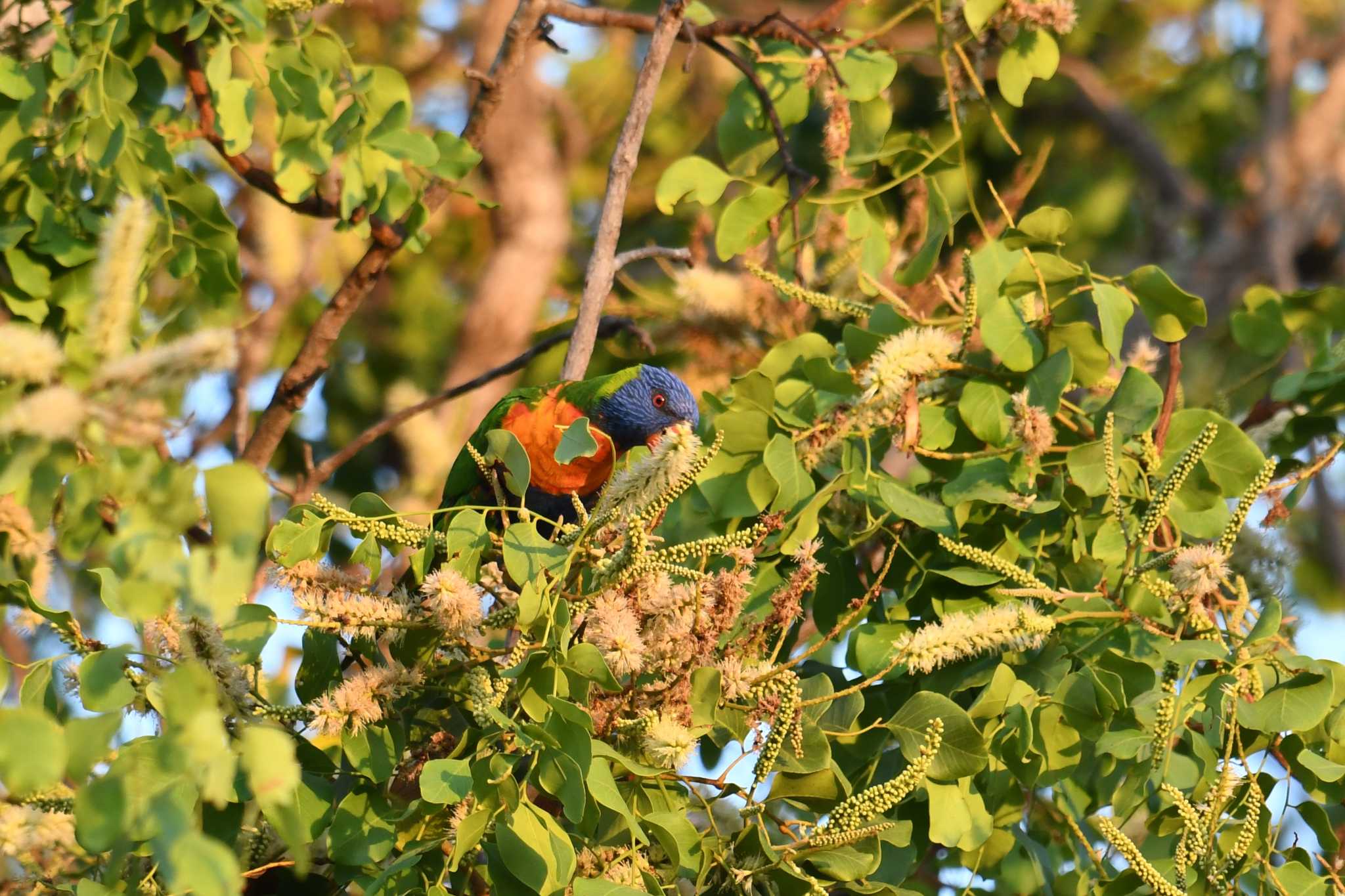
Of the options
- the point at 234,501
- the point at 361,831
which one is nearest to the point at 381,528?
the point at 361,831

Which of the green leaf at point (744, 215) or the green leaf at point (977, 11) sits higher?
the green leaf at point (977, 11)

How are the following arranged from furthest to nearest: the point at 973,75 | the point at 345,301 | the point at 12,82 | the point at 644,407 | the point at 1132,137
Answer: the point at 1132,137 → the point at 644,407 → the point at 345,301 → the point at 973,75 → the point at 12,82

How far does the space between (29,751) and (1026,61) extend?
7.13 feet

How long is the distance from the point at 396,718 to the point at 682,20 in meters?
1.50

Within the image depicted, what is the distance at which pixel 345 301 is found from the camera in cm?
258

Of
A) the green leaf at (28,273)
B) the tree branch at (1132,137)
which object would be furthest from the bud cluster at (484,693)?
the tree branch at (1132,137)

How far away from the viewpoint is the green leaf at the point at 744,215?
2.50 meters

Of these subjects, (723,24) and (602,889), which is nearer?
(602,889)

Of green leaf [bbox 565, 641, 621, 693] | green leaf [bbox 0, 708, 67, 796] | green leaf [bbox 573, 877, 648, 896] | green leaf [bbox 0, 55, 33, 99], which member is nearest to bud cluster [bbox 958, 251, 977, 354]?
green leaf [bbox 565, 641, 621, 693]

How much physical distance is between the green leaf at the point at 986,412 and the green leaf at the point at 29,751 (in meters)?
1.41

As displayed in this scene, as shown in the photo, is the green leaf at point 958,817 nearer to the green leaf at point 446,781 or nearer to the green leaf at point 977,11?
the green leaf at point 446,781

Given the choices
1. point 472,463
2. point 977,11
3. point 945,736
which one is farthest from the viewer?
point 472,463

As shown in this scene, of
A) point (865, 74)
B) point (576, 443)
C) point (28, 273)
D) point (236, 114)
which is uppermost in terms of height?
point (865, 74)

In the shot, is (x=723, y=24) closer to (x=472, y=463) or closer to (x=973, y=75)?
(x=973, y=75)
